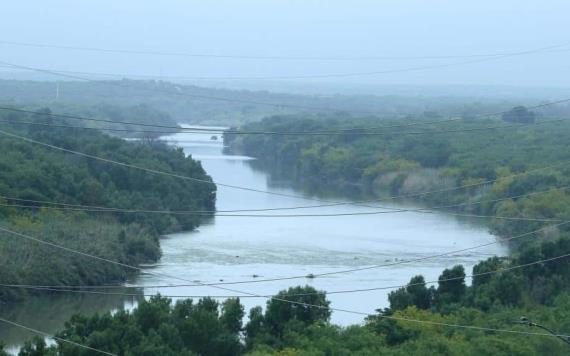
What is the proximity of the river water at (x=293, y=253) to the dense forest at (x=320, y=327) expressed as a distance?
1695 mm

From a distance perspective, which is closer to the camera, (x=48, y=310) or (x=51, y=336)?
(x=51, y=336)

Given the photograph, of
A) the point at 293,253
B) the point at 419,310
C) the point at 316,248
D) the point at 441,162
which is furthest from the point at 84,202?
the point at 441,162

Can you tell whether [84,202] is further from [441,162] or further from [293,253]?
[441,162]

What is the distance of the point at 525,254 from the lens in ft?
65.2

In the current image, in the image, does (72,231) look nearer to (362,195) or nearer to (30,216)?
(30,216)

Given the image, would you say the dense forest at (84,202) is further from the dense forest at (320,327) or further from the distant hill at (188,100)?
the distant hill at (188,100)

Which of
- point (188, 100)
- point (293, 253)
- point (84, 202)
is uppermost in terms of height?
point (188, 100)

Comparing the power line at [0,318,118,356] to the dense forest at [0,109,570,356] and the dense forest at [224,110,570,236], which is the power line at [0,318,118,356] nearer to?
the dense forest at [0,109,570,356]

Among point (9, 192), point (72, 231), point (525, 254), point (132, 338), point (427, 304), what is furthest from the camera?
point (9, 192)

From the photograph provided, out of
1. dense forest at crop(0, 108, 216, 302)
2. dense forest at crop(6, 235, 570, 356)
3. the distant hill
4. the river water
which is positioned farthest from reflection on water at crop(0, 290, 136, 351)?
the distant hill

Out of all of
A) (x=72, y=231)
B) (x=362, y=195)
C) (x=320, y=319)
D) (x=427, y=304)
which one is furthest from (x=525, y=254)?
(x=362, y=195)

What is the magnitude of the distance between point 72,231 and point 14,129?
1289 cm

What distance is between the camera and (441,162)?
1551 inches

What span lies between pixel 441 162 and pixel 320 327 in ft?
82.2
